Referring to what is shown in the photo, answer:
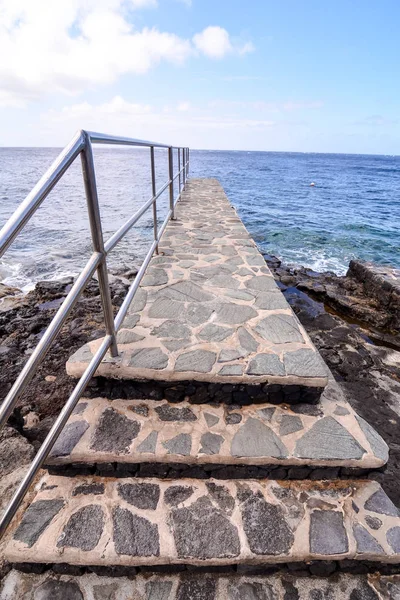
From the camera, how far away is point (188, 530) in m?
1.52

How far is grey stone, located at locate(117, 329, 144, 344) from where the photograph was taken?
221 centimetres

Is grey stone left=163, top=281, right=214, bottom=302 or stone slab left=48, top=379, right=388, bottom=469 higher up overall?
grey stone left=163, top=281, right=214, bottom=302

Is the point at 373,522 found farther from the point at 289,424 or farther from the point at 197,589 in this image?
the point at 197,589

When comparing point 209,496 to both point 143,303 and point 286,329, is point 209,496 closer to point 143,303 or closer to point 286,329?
point 286,329

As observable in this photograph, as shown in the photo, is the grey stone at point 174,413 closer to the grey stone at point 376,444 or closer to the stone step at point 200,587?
the stone step at point 200,587

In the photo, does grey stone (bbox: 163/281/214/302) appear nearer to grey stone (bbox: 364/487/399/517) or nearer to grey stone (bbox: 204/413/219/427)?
grey stone (bbox: 204/413/219/427)

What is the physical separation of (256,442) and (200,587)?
0.72m

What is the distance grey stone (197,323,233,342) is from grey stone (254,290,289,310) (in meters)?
0.55

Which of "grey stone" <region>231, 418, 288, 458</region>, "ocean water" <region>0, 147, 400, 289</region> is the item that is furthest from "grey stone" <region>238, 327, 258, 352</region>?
"ocean water" <region>0, 147, 400, 289</region>

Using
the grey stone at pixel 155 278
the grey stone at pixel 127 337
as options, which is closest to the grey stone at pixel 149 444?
the grey stone at pixel 127 337

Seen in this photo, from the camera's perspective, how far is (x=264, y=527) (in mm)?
1541

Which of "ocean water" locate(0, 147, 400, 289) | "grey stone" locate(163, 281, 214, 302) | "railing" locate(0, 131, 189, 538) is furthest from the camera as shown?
"ocean water" locate(0, 147, 400, 289)

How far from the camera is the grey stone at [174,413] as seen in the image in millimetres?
1901

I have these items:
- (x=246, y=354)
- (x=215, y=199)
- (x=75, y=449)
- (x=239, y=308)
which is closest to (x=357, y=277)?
(x=215, y=199)
